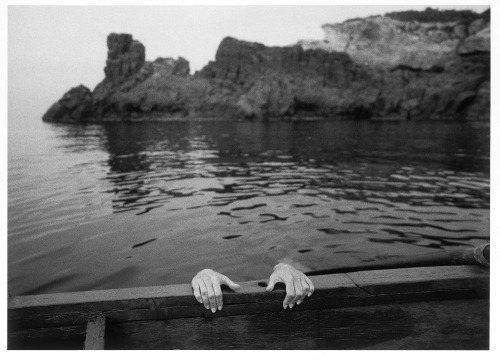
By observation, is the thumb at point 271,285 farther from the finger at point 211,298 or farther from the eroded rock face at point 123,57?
the eroded rock face at point 123,57

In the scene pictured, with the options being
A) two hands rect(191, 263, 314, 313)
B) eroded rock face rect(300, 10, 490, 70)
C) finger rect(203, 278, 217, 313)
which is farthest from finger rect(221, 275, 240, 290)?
eroded rock face rect(300, 10, 490, 70)

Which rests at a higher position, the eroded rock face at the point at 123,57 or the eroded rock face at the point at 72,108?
the eroded rock face at the point at 123,57

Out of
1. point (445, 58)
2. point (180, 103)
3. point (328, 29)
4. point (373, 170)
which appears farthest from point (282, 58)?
point (373, 170)

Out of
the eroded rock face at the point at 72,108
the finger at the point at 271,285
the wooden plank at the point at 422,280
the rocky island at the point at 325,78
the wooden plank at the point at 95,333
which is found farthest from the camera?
the eroded rock face at the point at 72,108

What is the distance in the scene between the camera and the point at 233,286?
98.3 inches

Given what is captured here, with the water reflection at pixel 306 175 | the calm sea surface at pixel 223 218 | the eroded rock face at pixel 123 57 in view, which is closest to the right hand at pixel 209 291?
the calm sea surface at pixel 223 218

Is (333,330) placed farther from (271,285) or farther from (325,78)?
(325,78)

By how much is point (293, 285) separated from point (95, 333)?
4.55 ft

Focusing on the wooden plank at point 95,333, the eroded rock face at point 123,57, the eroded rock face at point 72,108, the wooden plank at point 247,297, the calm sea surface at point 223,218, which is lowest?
the calm sea surface at point 223,218

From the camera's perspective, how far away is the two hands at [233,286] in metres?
2.41

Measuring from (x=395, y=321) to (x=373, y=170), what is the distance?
38.9ft

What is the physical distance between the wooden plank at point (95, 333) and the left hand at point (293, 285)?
1.15 meters

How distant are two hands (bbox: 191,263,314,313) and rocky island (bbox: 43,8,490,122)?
235 feet

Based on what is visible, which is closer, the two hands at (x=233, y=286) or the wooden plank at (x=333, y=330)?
the two hands at (x=233, y=286)
